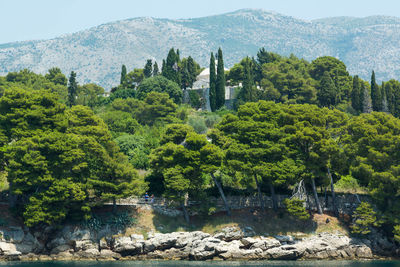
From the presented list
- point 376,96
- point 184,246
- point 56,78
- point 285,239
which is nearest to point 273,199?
point 285,239

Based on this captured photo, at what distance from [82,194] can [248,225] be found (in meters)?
15.7

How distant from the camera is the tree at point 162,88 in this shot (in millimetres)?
94037

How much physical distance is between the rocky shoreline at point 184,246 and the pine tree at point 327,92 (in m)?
38.4

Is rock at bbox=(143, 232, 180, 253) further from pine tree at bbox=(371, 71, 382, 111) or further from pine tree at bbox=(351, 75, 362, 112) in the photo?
pine tree at bbox=(351, 75, 362, 112)

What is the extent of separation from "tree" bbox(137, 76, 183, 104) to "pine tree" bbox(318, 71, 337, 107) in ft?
73.4

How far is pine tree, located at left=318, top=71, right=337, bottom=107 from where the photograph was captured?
89.6 metres

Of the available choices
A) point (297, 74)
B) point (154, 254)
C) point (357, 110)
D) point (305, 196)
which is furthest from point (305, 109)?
point (297, 74)

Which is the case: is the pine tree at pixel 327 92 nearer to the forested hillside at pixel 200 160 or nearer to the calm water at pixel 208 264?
the forested hillside at pixel 200 160

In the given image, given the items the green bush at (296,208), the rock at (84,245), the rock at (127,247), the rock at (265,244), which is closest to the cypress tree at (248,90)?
the green bush at (296,208)

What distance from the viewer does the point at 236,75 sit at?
104062mm

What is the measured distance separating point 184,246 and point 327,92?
45.0 metres

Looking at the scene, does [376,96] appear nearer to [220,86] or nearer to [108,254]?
[220,86]

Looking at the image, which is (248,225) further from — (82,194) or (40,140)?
(40,140)

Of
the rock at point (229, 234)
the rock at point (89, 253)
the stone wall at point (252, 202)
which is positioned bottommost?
the rock at point (89, 253)
